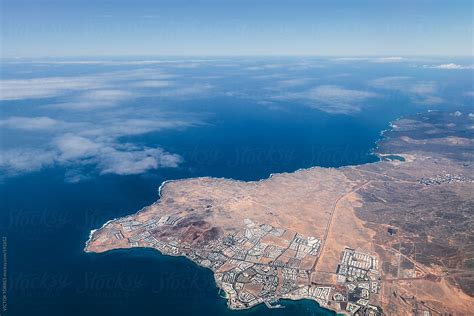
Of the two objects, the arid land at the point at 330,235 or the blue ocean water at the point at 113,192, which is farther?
the arid land at the point at 330,235

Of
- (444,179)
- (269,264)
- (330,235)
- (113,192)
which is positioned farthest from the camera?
(444,179)

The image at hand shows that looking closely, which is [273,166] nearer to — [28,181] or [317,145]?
[317,145]

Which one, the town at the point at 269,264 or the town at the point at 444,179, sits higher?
the town at the point at 444,179

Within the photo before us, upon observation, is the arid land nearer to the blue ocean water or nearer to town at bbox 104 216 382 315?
town at bbox 104 216 382 315

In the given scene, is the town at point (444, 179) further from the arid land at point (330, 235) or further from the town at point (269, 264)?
the town at point (269, 264)

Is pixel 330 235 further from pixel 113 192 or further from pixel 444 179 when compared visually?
pixel 113 192

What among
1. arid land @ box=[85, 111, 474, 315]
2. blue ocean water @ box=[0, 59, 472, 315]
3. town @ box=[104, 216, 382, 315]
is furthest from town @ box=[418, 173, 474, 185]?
town @ box=[104, 216, 382, 315]

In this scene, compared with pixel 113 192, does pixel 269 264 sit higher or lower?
lower

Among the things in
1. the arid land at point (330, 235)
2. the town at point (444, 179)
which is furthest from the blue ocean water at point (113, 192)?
the town at point (444, 179)

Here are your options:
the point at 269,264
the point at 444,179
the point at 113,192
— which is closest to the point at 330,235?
the point at 269,264
